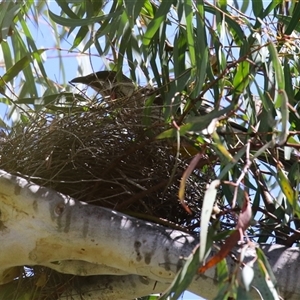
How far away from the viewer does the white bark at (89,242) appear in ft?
6.13

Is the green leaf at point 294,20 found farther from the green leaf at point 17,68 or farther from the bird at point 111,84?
the green leaf at point 17,68

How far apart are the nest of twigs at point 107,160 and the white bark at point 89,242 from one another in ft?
0.57

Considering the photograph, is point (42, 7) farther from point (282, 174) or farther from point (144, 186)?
point (282, 174)

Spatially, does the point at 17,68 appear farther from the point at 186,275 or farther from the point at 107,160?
the point at 186,275

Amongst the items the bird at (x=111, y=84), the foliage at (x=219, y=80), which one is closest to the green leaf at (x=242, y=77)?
the foliage at (x=219, y=80)

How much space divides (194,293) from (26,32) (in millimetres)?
1219

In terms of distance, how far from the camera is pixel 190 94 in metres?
2.16

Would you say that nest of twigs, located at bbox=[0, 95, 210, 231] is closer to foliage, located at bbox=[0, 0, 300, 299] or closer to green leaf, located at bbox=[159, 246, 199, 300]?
foliage, located at bbox=[0, 0, 300, 299]

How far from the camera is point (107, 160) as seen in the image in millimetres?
2289

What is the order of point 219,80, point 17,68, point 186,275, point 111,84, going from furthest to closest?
point 17,68 → point 111,84 → point 219,80 → point 186,275

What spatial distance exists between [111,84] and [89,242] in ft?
2.34

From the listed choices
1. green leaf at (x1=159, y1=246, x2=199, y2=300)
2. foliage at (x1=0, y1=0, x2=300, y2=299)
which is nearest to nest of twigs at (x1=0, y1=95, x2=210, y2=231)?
foliage at (x1=0, y1=0, x2=300, y2=299)

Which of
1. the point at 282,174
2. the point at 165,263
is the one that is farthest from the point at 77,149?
the point at 282,174

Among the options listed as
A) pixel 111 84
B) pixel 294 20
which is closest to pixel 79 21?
pixel 111 84
